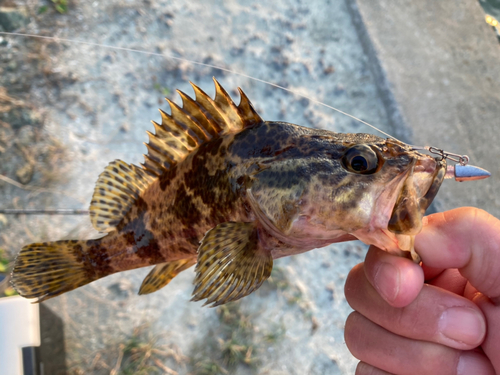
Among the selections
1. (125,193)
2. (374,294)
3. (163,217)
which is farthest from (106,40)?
(374,294)

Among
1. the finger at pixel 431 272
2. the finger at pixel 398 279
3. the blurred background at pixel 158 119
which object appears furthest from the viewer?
the blurred background at pixel 158 119

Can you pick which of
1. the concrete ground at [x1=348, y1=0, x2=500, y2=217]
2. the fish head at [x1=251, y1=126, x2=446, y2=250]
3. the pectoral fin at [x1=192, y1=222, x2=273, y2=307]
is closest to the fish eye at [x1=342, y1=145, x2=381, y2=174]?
the fish head at [x1=251, y1=126, x2=446, y2=250]

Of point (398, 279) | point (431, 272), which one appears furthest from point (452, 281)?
point (398, 279)

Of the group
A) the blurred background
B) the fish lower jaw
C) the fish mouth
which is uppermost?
the fish mouth

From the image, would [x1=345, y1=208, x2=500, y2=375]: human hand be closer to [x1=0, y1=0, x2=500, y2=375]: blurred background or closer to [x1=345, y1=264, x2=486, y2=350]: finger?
[x1=345, y1=264, x2=486, y2=350]: finger

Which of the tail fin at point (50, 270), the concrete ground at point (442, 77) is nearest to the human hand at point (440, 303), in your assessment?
the tail fin at point (50, 270)

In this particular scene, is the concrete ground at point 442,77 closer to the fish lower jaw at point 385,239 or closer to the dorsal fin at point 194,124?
the fish lower jaw at point 385,239

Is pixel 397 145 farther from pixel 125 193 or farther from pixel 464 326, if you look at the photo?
pixel 125 193
